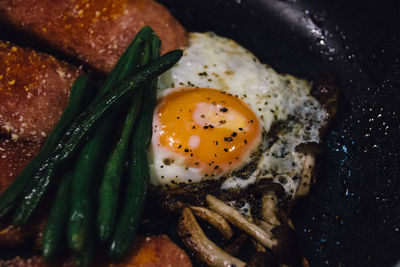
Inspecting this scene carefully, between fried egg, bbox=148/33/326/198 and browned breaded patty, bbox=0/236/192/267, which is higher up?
fried egg, bbox=148/33/326/198

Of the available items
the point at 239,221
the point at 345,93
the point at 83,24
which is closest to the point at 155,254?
the point at 239,221

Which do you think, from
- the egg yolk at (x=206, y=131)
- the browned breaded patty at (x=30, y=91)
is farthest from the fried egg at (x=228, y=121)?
the browned breaded patty at (x=30, y=91)

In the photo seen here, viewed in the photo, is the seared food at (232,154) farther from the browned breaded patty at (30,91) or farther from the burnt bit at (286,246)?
the browned breaded patty at (30,91)

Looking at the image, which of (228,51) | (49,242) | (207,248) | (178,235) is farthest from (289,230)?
(228,51)

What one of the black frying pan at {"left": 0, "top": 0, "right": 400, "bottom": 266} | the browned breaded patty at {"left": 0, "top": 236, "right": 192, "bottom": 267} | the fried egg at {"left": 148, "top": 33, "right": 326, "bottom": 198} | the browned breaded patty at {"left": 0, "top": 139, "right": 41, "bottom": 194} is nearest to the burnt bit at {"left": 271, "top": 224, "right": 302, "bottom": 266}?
the black frying pan at {"left": 0, "top": 0, "right": 400, "bottom": 266}

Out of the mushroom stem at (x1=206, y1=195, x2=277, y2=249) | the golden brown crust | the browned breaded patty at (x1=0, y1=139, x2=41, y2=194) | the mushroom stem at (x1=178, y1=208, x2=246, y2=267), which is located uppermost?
the mushroom stem at (x1=206, y1=195, x2=277, y2=249)

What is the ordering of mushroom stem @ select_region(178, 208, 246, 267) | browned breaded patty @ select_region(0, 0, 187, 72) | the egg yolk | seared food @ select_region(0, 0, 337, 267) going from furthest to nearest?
1. browned breaded patty @ select_region(0, 0, 187, 72)
2. the egg yolk
3. mushroom stem @ select_region(178, 208, 246, 267)
4. seared food @ select_region(0, 0, 337, 267)

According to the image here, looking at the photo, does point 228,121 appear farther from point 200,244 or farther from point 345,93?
point 345,93

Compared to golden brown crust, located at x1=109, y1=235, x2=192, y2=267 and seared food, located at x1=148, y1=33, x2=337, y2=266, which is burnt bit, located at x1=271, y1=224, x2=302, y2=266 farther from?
golden brown crust, located at x1=109, y1=235, x2=192, y2=267
